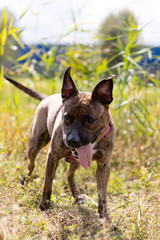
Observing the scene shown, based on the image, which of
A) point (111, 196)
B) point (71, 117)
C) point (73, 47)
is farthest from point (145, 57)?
point (71, 117)

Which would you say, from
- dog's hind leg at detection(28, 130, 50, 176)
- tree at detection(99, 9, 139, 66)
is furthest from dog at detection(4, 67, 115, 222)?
tree at detection(99, 9, 139, 66)

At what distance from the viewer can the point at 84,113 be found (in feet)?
9.36

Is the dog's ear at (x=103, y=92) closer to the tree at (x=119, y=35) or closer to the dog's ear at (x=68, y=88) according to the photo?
the dog's ear at (x=68, y=88)

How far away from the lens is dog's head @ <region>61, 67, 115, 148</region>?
2.78m

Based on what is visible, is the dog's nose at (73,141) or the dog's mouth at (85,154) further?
the dog's mouth at (85,154)

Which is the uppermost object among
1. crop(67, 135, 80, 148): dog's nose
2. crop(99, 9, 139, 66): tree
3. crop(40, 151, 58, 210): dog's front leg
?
crop(99, 9, 139, 66): tree

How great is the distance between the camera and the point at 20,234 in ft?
7.59

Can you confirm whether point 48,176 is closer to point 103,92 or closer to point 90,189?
point 103,92

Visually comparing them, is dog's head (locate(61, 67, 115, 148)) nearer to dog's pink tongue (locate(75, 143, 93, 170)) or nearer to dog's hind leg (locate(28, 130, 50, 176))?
dog's pink tongue (locate(75, 143, 93, 170))

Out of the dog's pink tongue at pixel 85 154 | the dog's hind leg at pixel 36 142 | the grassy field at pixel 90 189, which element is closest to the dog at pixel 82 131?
the dog's pink tongue at pixel 85 154

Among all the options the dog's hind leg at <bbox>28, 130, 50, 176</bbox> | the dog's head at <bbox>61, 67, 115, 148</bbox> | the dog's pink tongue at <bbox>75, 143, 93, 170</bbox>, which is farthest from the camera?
the dog's hind leg at <bbox>28, 130, 50, 176</bbox>

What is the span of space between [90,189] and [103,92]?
5.89 ft

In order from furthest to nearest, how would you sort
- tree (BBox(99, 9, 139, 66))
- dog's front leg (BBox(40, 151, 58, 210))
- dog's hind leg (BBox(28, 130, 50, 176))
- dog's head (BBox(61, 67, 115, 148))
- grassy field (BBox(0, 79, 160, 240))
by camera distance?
tree (BBox(99, 9, 139, 66)) < dog's hind leg (BBox(28, 130, 50, 176)) < dog's front leg (BBox(40, 151, 58, 210)) < dog's head (BBox(61, 67, 115, 148)) < grassy field (BBox(0, 79, 160, 240))

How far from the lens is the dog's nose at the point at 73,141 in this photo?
272 centimetres
